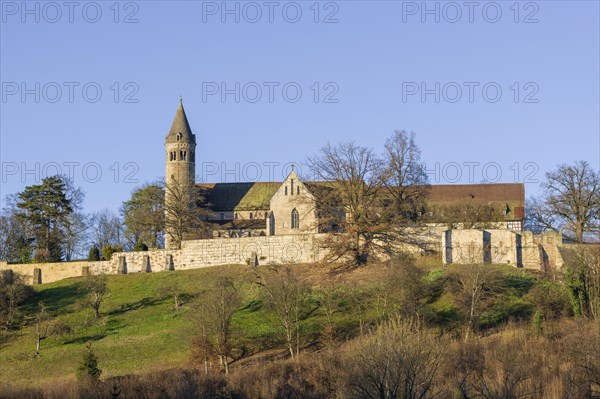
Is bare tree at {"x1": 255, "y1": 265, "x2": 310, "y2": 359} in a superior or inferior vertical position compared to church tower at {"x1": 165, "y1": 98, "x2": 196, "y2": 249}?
inferior

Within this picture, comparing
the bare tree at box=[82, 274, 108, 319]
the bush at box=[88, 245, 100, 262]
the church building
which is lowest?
the bare tree at box=[82, 274, 108, 319]

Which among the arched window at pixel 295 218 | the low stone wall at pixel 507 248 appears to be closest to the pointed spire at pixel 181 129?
the arched window at pixel 295 218

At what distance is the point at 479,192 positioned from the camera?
282 feet

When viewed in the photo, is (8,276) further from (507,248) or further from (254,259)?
(507,248)

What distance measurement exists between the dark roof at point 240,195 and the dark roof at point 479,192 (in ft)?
43.9

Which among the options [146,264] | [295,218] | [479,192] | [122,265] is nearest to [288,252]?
[295,218]

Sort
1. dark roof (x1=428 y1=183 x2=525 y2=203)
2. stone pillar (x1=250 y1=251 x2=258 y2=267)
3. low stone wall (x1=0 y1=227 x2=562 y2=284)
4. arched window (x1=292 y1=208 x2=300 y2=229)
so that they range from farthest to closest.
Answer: dark roof (x1=428 y1=183 x2=525 y2=203) → arched window (x1=292 y1=208 x2=300 y2=229) → stone pillar (x1=250 y1=251 x2=258 y2=267) → low stone wall (x1=0 y1=227 x2=562 y2=284)

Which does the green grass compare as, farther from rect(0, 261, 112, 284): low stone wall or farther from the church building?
the church building

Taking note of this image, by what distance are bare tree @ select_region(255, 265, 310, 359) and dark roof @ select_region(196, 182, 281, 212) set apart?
79.4 feet

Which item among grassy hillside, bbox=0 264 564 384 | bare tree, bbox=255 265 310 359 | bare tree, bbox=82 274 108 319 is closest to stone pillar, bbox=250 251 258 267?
grassy hillside, bbox=0 264 564 384

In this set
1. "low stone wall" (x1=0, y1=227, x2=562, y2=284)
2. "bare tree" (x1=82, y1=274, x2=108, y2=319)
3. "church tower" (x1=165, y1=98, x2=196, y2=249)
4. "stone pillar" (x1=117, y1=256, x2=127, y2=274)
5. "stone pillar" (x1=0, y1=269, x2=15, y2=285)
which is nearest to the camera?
"bare tree" (x1=82, y1=274, x2=108, y2=319)

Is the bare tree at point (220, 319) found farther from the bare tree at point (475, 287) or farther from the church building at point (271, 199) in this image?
the church building at point (271, 199)

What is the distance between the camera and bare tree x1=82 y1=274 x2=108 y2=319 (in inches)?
2502

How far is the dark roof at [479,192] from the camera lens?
84.2 metres
